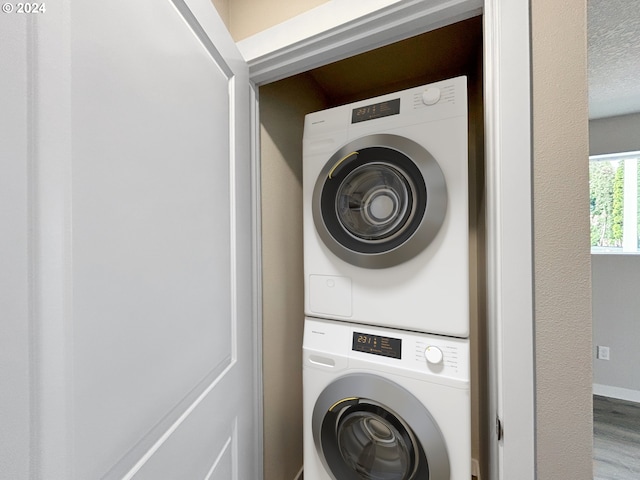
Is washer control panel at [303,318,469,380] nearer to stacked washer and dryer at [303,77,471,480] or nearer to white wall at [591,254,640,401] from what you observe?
stacked washer and dryer at [303,77,471,480]

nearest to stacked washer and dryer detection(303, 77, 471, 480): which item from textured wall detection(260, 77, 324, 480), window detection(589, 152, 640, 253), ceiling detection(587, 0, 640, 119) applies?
textured wall detection(260, 77, 324, 480)

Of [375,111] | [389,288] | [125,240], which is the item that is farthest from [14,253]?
[375,111]

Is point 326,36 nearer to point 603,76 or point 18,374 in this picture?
point 18,374

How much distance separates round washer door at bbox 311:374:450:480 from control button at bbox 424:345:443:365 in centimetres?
15

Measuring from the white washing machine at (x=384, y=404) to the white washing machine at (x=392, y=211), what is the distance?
0.27ft

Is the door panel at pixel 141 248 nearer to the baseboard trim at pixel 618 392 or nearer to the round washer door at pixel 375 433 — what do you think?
the round washer door at pixel 375 433

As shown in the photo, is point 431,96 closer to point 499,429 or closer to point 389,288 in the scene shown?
point 389,288

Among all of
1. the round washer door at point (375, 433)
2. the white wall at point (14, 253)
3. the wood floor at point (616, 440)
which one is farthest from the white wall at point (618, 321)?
the white wall at point (14, 253)

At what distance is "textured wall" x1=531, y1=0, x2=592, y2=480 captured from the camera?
1.95 feet

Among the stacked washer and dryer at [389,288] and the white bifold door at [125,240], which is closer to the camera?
the white bifold door at [125,240]

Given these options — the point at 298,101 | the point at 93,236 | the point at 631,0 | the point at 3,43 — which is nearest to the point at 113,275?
the point at 93,236

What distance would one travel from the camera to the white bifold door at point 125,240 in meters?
0.33

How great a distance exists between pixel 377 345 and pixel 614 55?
7.02 feet

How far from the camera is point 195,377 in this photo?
640 millimetres
